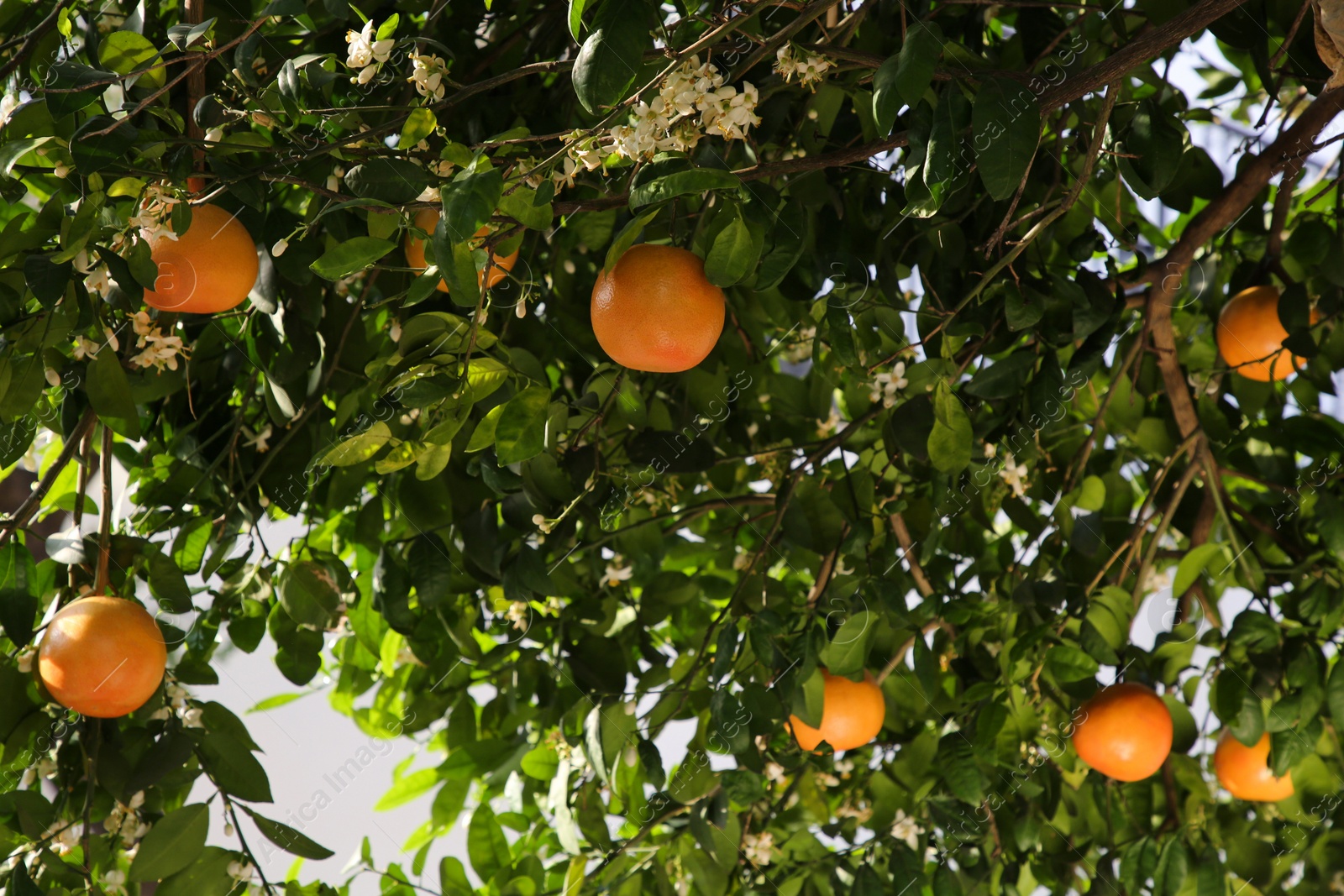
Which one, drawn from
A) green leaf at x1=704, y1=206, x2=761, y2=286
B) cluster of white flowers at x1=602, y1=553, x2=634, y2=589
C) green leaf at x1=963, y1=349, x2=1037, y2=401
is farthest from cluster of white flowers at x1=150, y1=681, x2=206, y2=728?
green leaf at x1=963, y1=349, x2=1037, y2=401

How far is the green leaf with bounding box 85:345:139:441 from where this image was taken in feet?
2.19

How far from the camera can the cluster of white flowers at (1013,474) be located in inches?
33.5

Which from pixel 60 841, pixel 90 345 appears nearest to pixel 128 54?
pixel 90 345

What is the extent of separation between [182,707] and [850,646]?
549 millimetres

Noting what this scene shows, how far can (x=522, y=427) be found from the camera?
0.56 metres

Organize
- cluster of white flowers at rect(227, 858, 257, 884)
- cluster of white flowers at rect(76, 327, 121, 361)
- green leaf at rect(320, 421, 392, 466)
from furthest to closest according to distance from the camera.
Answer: cluster of white flowers at rect(227, 858, 257, 884)
cluster of white flowers at rect(76, 327, 121, 361)
green leaf at rect(320, 421, 392, 466)

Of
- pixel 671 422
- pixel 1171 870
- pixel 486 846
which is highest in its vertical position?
pixel 671 422

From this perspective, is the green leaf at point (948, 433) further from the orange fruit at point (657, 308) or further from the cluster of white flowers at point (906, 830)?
the cluster of white flowers at point (906, 830)

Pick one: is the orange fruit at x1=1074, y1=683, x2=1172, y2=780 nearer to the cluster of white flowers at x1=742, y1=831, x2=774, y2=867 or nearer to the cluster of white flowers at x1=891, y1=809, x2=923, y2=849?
the cluster of white flowers at x1=891, y1=809, x2=923, y2=849

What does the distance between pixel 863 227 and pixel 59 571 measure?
0.70 m

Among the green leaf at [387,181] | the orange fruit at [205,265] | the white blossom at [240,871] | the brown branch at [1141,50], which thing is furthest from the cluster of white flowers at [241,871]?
the brown branch at [1141,50]

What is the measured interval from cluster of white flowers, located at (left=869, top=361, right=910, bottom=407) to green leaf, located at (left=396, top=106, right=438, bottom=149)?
376 mm

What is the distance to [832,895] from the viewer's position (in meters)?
0.96

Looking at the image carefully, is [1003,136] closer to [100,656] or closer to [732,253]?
[732,253]
